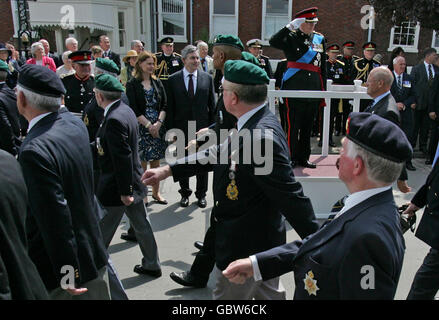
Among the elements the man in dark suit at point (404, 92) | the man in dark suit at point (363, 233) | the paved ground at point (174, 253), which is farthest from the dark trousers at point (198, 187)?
the man in dark suit at point (404, 92)

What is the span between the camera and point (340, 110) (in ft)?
34.0

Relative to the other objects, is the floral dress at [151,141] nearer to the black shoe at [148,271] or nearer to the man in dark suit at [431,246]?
the black shoe at [148,271]

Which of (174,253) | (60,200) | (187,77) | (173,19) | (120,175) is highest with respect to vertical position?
(173,19)

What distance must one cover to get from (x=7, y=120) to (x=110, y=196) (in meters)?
2.14

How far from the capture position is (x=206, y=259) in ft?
13.3

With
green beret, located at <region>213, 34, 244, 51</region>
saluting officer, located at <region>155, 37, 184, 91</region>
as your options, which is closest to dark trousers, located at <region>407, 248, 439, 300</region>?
green beret, located at <region>213, 34, 244, 51</region>

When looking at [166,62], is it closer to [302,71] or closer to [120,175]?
[302,71]

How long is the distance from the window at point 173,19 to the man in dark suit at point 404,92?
12.7m

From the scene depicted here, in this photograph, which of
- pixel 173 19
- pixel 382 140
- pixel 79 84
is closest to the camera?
pixel 382 140

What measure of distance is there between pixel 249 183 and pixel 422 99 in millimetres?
7614

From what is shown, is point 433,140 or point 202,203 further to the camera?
point 433,140

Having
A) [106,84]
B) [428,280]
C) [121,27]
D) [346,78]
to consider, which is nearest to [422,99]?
[346,78]
